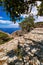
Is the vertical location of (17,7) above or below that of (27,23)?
above

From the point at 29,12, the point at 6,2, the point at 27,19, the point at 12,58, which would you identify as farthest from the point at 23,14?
the point at 27,19

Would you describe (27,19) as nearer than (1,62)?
No

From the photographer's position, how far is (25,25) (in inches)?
2699

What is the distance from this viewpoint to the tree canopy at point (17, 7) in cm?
1758

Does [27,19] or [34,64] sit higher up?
[34,64]

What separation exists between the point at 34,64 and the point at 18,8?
5.28 m

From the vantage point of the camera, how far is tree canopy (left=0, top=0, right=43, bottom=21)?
57.7 feet

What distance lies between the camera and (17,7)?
18.0 m

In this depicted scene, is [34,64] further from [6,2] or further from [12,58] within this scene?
[6,2]

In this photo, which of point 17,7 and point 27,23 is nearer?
point 17,7

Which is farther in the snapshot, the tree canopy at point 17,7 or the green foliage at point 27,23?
the green foliage at point 27,23

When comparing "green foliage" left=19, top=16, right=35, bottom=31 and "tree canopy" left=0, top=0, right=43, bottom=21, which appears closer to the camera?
"tree canopy" left=0, top=0, right=43, bottom=21

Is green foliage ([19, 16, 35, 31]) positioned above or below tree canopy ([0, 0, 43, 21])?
below

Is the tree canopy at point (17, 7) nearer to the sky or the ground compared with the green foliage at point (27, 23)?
nearer to the sky
